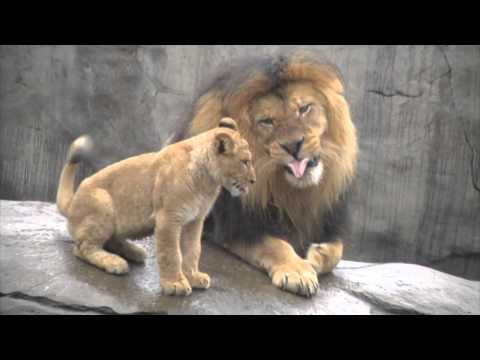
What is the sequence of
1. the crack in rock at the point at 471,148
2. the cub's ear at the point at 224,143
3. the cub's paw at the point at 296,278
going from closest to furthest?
the cub's ear at the point at 224,143 → the cub's paw at the point at 296,278 → the crack in rock at the point at 471,148

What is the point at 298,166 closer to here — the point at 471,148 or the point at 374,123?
the point at 374,123

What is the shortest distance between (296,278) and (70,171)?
1.17m

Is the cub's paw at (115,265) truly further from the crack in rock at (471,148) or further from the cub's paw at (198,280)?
the crack in rock at (471,148)

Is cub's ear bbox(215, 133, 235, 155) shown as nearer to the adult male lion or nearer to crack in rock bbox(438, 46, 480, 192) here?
the adult male lion

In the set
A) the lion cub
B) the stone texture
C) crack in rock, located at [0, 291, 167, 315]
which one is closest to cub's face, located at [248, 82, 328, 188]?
the lion cub

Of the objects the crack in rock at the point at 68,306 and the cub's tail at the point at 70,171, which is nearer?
the crack in rock at the point at 68,306

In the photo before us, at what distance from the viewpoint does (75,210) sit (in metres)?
2.69

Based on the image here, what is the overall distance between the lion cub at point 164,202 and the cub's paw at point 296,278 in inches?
13.7

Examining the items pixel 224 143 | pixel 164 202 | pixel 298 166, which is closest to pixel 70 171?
pixel 164 202

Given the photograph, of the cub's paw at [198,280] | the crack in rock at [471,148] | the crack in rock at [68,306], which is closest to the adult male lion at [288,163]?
the cub's paw at [198,280]

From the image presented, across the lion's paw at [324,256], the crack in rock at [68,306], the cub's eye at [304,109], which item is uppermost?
the cub's eye at [304,109]

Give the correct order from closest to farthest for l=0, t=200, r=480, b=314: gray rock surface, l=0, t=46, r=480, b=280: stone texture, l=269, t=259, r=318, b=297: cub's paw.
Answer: l=0, t=200, r=480, b=314: gray rock surface, l=269, t=259, r=318, b=297: cub's paw, l=0, t=46, r=480, b=280: stone texture

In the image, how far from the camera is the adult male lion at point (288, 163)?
2.82m

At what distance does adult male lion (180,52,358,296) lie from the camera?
2824mm
